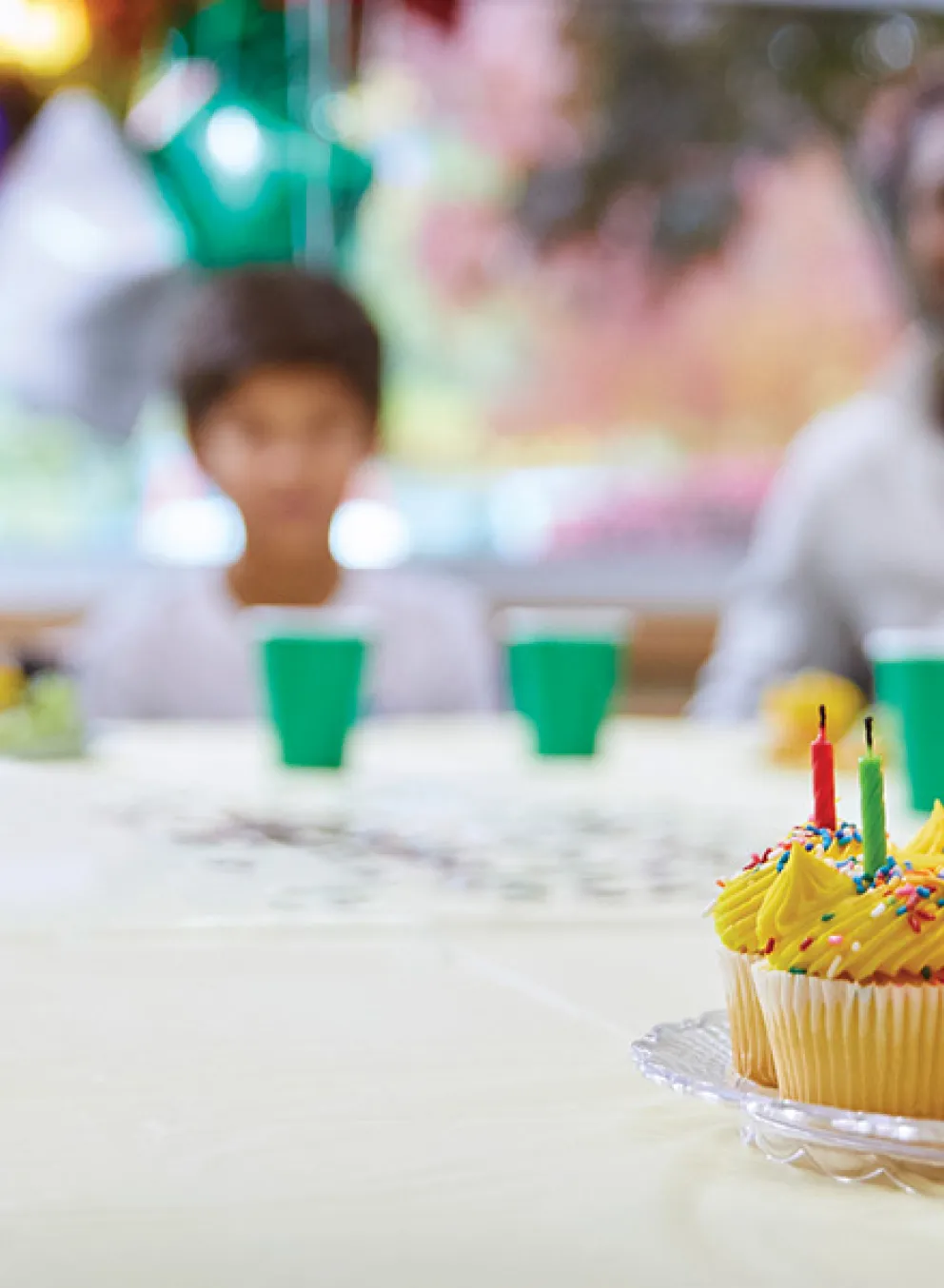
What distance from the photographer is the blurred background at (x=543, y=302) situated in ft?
10.9

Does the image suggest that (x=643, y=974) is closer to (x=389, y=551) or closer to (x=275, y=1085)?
(x=275, y=1085)

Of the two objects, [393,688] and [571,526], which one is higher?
[571,526]

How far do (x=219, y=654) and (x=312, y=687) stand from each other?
0.65m

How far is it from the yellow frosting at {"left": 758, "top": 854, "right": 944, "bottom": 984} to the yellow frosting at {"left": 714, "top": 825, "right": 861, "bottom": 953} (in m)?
A: 0.01

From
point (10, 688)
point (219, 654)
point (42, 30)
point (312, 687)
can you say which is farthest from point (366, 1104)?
point (42, 30)

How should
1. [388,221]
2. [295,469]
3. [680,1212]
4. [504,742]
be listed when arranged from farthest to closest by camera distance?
[388,221] → [295,469] → [504,742] → [680,1212]

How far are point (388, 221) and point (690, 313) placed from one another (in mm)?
637

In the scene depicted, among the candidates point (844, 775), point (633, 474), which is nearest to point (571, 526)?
point (633, 474)

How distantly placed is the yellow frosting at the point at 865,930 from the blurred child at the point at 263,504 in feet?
4.76

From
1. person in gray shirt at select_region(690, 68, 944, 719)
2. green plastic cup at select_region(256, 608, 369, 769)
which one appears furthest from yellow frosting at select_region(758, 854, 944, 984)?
person in gray shirt at select_region(690, 68, 944, 719)

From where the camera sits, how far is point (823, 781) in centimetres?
49

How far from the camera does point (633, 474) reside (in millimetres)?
3465

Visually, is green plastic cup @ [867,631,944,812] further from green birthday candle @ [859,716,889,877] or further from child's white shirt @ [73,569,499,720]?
child's white shirt @ [73,569,499,720]

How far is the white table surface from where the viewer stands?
0.35 meters
